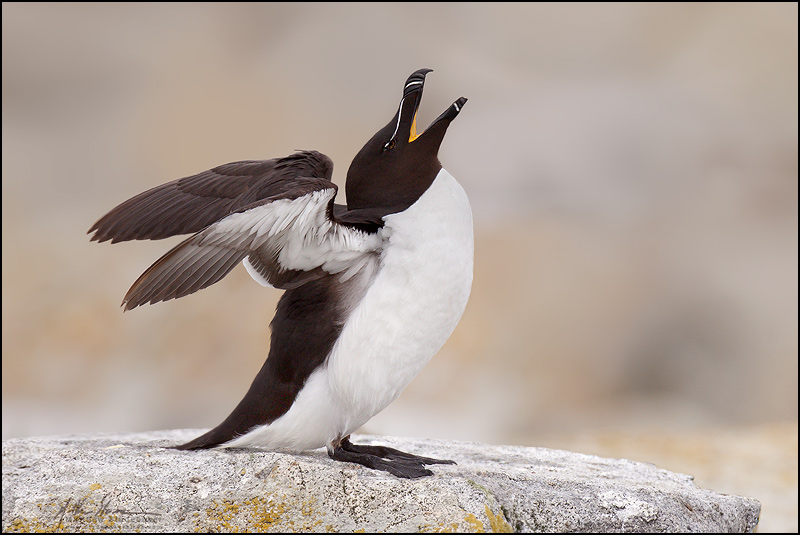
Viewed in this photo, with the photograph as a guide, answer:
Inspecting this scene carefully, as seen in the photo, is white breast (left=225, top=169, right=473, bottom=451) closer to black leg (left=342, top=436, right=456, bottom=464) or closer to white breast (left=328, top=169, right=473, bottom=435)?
white breast (left=328, top=169, right=473, bottom=435)

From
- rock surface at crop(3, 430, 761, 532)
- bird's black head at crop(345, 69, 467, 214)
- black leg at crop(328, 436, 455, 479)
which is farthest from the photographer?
bird's black head at crop(345, 69, 467, 214)

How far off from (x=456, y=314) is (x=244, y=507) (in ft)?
3.78

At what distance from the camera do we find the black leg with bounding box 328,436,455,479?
10.9 ft

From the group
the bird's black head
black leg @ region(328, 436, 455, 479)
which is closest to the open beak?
the bird's black head

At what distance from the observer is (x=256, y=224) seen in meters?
3.02

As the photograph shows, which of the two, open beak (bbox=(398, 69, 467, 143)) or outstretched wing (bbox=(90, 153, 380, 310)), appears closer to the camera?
outstretched wing (bbox=(90, 153, 380, 310))

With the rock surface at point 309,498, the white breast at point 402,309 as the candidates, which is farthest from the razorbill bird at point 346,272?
the rock surface at point 309,498

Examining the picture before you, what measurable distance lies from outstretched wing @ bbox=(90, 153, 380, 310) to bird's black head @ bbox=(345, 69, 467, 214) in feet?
0.77

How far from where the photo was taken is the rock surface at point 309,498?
2980mm

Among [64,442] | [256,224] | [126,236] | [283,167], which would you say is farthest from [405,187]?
[64,442]

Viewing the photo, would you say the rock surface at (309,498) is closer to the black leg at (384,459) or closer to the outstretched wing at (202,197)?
the black leg at (384,459)

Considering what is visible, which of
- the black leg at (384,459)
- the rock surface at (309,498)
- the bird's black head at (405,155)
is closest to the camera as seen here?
the rock surface at (309,498)

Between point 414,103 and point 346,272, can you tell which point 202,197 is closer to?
point 346,272

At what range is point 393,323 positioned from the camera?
3352 millimetres
